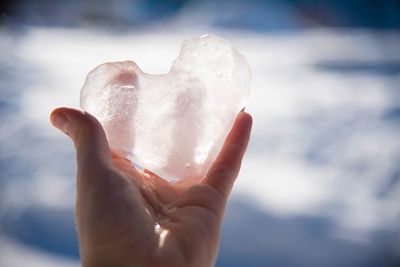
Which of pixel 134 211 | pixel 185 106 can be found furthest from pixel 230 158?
pixel 134 211

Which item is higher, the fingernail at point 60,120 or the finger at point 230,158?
the fingernail at point 60,120

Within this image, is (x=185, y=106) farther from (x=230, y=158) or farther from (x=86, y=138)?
(x=86, y=138)

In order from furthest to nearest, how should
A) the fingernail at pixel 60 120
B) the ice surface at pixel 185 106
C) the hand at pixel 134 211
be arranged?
the ice surface at pixel 185 106
the fingernail at pixel 60 120
the hand at pixel 134 211

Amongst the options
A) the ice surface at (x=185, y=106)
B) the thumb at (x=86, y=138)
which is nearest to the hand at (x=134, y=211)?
the thumb at (x=86, y=138)

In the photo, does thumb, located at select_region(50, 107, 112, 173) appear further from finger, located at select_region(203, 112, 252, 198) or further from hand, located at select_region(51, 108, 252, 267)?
finger, located at select_region(203, 112, 252, 198)

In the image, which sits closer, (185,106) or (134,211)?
(134,211)

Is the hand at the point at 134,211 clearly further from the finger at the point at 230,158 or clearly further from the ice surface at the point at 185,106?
the ice surface at the point at 185,106

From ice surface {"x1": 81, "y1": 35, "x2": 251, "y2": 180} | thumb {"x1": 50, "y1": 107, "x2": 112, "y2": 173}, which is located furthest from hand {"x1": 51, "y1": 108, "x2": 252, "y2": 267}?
ice surface {"x1": 81, "y1": 35, "x2": 251, "y2": 180}

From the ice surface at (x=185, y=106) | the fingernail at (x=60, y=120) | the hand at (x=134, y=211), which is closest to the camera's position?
the hand at (x=134, y=211)
